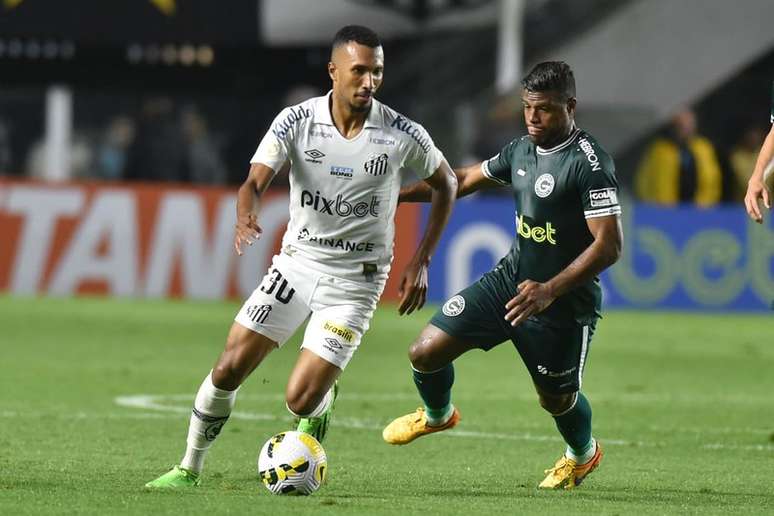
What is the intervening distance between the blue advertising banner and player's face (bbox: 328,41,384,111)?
1241 cm

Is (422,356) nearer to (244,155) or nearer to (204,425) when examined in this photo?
(204,425)

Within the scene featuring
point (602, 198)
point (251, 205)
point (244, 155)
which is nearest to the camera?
point (251, 205)

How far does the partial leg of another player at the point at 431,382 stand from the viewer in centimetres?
868

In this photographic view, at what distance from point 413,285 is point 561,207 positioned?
0.81m

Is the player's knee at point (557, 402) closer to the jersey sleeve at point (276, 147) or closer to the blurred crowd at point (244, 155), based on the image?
the jersey sleeve at point (276, 147)

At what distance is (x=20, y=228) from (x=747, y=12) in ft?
34.6

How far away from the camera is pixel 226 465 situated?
899 cm

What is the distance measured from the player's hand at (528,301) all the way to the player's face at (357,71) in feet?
3.74

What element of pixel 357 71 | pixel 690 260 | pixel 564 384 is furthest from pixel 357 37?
pixel 690 260

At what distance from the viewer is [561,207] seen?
833 cm

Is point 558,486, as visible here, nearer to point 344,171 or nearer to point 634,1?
point 344,171

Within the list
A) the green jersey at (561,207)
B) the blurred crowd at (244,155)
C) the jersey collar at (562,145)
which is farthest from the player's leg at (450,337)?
the blurred crowd at (244,155)

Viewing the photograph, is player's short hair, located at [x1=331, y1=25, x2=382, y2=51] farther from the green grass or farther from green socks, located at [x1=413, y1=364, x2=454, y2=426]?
the green grass

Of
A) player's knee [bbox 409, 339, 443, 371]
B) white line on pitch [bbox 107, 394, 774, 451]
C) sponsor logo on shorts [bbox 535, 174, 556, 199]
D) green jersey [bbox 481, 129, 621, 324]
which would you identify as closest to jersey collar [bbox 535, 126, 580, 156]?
green jersey [bbox 481, 129, 621, 324]
